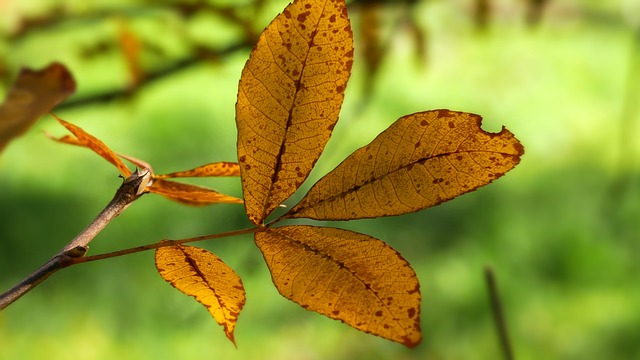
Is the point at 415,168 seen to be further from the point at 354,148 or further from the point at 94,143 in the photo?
the point at 354,148

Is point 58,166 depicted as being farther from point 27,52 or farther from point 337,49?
point 337,49

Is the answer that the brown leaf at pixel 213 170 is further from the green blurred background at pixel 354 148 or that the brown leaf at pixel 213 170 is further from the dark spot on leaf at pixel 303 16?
the green blurred background at pixel 354 148

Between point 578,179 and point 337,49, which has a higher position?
point 337,49

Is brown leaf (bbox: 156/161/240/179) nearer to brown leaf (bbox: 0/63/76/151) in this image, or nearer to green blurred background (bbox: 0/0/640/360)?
brown leaf (bbox: 0/63/76/151)

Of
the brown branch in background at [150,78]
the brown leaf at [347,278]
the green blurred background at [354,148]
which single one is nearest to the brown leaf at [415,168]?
the brown leaf at [347,278]

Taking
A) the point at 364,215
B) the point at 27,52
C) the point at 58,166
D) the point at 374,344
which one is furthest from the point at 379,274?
the point at 27,52
